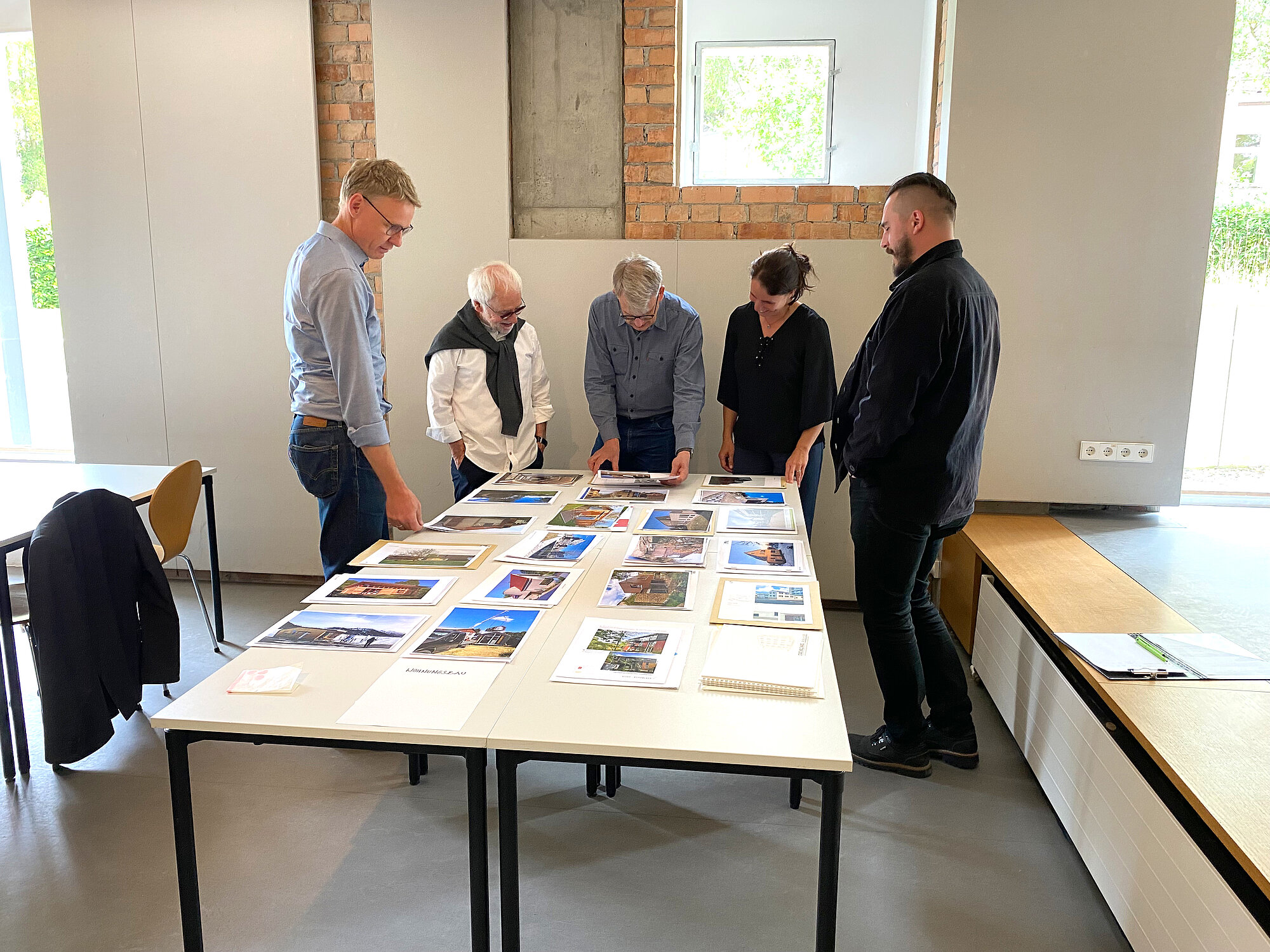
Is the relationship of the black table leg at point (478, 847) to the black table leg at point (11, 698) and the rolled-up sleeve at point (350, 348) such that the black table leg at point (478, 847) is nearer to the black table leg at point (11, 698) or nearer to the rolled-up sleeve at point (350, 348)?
the rolled-up sleeve at point (350, 348)

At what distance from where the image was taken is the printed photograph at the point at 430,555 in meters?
2.38

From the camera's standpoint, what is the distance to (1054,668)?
257cm

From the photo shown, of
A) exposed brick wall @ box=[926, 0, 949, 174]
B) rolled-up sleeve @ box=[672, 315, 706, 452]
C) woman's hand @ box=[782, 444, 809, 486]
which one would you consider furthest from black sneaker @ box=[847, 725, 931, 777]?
exposed brick wall @ box=[926, 0, 949, 174]

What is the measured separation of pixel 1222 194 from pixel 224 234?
475 cm

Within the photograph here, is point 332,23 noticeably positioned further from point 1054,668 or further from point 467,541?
point 1054,668

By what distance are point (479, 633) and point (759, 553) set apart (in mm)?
864

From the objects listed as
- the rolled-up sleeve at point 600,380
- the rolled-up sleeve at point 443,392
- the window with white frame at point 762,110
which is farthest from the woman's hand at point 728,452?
the window with white frame at point 762,110

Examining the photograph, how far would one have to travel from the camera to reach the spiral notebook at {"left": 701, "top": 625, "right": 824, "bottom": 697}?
1.65m

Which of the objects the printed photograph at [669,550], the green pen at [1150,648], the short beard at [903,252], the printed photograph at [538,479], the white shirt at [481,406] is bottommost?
the green pen at [1150,648]

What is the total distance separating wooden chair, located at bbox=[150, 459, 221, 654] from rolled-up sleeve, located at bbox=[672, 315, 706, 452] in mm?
1926

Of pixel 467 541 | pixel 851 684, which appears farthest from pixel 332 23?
pixel 851 684

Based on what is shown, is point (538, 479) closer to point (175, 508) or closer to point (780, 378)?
point (780, 378)

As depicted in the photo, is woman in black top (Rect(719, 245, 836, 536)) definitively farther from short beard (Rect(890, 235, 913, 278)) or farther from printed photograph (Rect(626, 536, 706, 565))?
printed photograph (Rect(626, 536, 706, 565))

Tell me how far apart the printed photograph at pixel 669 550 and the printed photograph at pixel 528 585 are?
23cm
